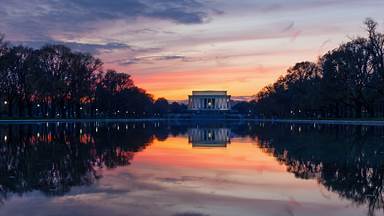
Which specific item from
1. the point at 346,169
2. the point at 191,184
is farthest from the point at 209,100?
the point at 191,184

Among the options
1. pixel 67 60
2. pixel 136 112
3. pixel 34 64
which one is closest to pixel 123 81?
pixel 136 112

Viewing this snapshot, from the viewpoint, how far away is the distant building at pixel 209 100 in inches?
6977

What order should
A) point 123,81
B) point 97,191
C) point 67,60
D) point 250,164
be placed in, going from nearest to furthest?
1. point 97,191
2. point 250,164
3. point 67,60
4. point 123,81

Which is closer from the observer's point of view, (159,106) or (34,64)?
(34,64)

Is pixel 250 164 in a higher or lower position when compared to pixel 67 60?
lower

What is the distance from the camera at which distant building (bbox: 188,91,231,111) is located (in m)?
177

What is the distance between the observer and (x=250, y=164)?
734 inches

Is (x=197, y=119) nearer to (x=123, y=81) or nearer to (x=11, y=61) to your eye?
(x=123, y=81)

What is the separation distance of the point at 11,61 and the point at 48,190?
5810 centimetres

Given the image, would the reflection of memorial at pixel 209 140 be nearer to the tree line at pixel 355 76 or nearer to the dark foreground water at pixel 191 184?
the dark foreground water at pixel 191 184

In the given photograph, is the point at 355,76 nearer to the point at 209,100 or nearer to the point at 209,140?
the point at 209,140

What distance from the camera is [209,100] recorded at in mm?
177750

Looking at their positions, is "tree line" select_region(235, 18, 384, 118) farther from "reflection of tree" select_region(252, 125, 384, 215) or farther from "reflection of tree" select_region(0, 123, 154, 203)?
"reflection of tree" select_region(0, 123, 154, 203)

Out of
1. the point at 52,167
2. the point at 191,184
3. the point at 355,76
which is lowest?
the point at 191,184
